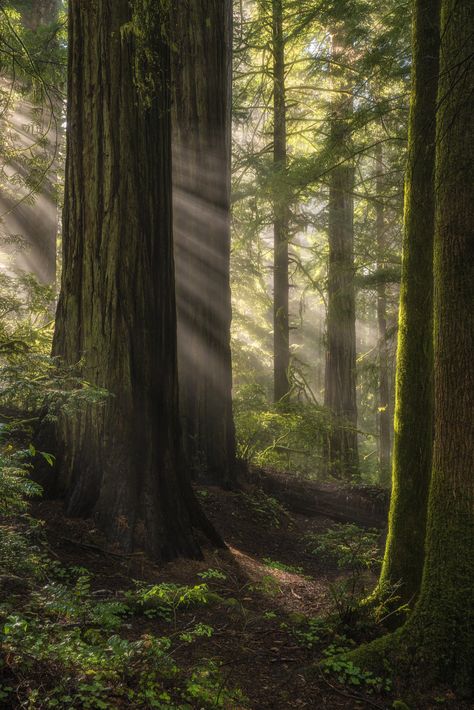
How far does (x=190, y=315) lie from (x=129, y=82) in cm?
361

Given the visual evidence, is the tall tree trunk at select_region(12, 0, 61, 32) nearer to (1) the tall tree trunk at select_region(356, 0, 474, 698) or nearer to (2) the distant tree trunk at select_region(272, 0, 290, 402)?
(2) the distant tree trunk at select_region(272, 0, 290, 402)

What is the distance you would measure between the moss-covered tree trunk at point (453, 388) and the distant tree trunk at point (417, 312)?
70 cm

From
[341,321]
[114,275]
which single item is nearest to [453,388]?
[114,275]

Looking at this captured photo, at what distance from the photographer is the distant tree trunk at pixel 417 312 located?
4.71m

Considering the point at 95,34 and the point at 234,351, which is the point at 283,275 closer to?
the point at 234,351

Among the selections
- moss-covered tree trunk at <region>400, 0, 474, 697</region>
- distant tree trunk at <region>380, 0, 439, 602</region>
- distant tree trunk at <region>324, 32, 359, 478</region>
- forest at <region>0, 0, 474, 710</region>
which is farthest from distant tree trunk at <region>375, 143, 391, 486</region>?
moss-covered tree trunk at <region>400, 0, 474, 697</region>

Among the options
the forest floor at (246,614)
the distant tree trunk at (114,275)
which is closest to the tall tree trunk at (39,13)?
the distant tree trunk at (114,275)

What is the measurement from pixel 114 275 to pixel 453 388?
314cm

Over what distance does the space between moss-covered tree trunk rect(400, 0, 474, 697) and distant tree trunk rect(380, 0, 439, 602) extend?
0.70 m

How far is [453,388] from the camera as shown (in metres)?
3.84

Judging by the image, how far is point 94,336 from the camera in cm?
527

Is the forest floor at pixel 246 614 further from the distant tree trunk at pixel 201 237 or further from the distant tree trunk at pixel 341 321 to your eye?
the distant tree trunk at pixel 341 321

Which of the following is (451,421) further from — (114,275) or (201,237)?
(201,237)

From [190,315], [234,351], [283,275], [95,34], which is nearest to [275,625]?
[190,315]
